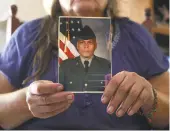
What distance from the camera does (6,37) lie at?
551 mm

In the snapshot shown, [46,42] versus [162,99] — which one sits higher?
[46,42]

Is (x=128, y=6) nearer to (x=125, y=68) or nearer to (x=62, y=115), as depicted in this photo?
(x=125, y=68)

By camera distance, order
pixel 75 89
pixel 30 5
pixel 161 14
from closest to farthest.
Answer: pixel 75 89
pixel 30 5
pixel 161 14

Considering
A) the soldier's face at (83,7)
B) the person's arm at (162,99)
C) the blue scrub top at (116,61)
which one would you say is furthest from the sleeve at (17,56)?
the person's arm at (162,99)

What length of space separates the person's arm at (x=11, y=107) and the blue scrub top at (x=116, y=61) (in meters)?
0.01

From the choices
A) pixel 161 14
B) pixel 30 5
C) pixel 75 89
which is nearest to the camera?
pixel 75 89

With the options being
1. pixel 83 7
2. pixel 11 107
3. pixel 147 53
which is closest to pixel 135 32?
pixel 147 53

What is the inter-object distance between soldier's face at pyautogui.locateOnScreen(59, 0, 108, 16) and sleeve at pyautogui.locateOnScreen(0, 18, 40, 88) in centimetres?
10

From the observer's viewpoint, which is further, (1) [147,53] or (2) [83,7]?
(1) [147,53]

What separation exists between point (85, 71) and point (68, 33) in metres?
0.06

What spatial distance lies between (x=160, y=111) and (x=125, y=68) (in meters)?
0.11

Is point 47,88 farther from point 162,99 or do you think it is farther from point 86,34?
point 162,99

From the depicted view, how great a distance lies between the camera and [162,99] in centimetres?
55

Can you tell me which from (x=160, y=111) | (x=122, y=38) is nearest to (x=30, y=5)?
(x=122, y=38)
